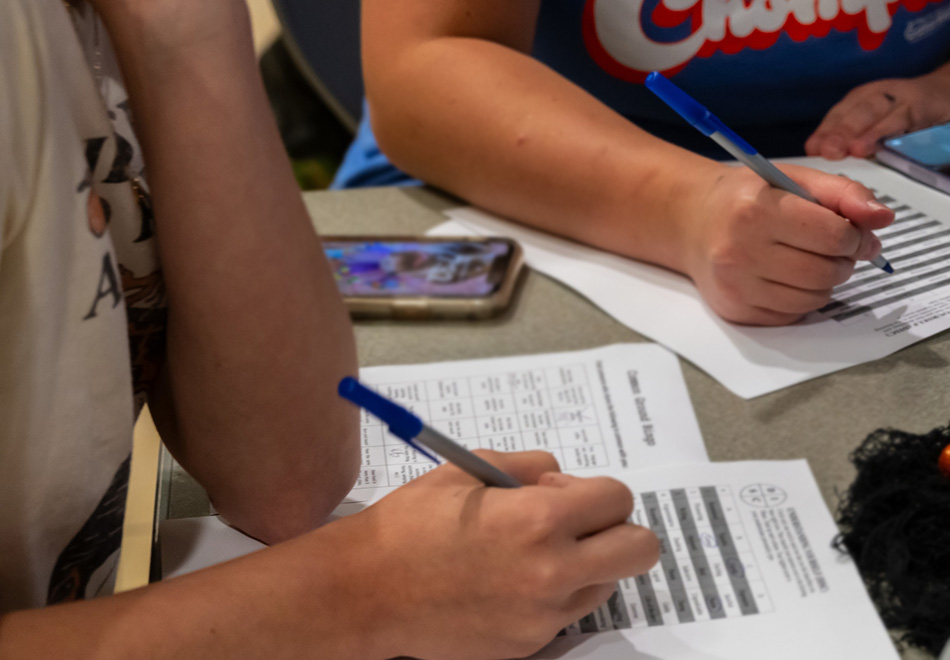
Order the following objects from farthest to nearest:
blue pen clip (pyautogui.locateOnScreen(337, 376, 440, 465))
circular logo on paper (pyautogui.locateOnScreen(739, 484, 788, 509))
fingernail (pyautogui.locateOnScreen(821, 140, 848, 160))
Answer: fingernail (pyautogui.locateOnScreen(821, 140, 848, 160)) < circular logo on paper (pyautogui.locateOnScreen(739, 484, 788, 509)) < blue pen clip (pyautogui.locateOnScreen(337, 376, 440, 465))

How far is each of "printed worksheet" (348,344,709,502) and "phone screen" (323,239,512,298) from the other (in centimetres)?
7

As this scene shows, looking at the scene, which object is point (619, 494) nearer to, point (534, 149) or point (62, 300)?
point (62, 300)

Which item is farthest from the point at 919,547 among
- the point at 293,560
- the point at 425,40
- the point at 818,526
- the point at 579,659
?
the point at 425,40

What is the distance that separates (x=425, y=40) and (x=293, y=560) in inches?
17.2

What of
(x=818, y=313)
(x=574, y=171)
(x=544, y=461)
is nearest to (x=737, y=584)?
(x=544, y=461)

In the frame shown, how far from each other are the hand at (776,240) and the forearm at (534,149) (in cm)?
3

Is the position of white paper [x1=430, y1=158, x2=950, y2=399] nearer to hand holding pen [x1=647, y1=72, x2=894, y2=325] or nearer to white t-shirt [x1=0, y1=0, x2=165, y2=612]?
hand holding pen [x1=647, y1=72, x2=894, y2=325]

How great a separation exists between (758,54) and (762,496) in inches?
10.9

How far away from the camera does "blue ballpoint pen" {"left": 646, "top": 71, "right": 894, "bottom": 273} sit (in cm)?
46

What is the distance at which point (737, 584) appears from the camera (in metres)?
0.37

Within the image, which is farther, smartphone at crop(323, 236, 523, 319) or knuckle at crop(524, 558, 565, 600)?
smartphone at crop(323, 236, 523, 319)

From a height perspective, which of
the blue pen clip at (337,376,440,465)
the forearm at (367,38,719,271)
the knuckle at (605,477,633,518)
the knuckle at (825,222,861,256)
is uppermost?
the blue pen clip at (337,376,440,465)

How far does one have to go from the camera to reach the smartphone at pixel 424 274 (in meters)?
0.54

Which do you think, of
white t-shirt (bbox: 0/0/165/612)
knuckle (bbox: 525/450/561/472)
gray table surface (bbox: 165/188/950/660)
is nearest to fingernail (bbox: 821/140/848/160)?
gray table surface (bbox: 165/188/950/660)
